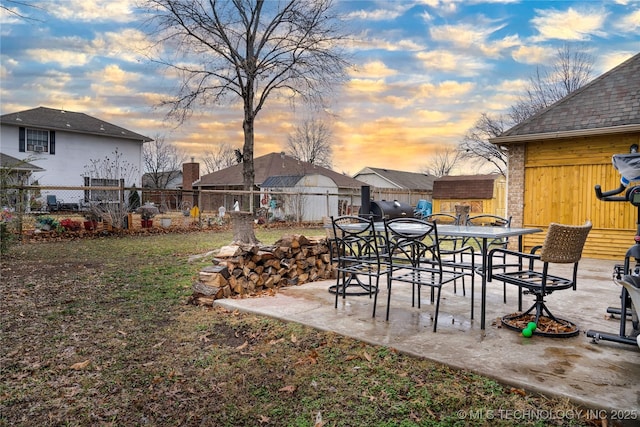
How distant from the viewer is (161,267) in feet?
21.1

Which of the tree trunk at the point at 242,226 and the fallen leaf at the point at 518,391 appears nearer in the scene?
the fallen leaf at the point at 518,391

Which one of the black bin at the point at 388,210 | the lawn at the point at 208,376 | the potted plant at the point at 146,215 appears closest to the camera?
the lawn at the point at 208,376

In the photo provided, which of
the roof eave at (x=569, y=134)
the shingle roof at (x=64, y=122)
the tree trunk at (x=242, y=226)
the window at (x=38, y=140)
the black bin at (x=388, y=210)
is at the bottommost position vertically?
the tree trunk at (x=242, y=226)

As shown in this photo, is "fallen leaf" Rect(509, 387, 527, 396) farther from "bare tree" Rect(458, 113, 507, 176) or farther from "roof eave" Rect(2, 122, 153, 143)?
"bare tree" Rect(458, 113, 507, 176)

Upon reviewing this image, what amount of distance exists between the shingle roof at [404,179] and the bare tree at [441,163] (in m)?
6.36

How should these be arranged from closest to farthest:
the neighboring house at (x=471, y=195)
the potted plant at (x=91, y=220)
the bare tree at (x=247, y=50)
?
the potted plant at (x=91, y=220) < the bare tree at (x=247, y=50) < the neighboring house at (x=471, y=195)

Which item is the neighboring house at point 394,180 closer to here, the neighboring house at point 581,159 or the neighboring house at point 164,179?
the neighboring house at point 581,159

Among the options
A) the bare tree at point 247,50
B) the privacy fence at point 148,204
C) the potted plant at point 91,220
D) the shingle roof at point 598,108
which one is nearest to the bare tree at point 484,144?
the privacy fence at point 148,204

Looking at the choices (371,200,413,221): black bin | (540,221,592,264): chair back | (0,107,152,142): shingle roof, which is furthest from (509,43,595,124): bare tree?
(0,107,152,142): shingle roof

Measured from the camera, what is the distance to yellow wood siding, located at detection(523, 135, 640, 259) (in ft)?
25.5

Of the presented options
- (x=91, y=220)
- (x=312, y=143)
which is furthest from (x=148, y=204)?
(x=312, y=143)

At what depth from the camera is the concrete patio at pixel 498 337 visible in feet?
7.70

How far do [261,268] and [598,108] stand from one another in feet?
25.8

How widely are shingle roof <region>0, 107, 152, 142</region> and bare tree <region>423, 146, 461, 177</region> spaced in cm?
3238
